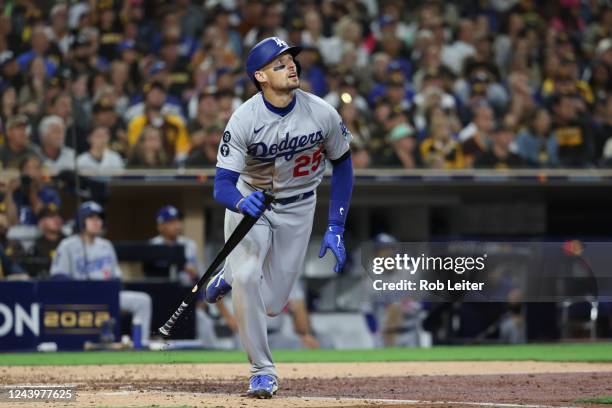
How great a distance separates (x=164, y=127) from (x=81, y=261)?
2500 millimetres

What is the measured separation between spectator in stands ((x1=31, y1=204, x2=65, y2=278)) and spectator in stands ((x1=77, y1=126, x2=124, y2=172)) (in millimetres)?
1145

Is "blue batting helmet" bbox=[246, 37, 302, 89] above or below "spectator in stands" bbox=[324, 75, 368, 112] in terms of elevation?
below

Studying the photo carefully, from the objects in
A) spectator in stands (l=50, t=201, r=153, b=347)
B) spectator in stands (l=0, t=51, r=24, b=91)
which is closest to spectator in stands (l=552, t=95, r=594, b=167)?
spectator in stands (l=50, t=201, r=153, b=347)

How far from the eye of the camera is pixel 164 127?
14039 millimetres

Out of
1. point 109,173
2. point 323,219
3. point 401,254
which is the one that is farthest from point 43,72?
point 401,254

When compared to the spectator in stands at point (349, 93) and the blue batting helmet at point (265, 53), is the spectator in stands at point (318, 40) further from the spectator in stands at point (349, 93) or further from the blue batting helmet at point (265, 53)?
the blue batting helmet at point (265, 53)

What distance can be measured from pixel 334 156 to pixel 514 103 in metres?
8.93

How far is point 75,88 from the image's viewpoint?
14109 millimetres

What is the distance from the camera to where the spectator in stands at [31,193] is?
40.5 ft

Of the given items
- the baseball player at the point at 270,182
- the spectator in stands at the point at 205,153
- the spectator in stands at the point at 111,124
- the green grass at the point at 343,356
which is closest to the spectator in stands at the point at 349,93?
the spectator in stands at the point at 205,153

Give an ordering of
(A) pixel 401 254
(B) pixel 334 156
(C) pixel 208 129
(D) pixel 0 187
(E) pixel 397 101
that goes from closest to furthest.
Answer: (B) pixel 334 156
(A) pixel 401 254
(D) pixel 0 187
(C) pixel 208 129
(E) pixel 397 101

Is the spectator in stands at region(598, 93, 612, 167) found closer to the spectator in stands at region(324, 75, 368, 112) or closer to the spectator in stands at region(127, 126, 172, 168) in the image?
the spectator in stands at region(324, 75, 368, 112)

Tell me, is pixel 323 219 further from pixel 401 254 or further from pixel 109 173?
pixel 401 254

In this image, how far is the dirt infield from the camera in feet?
21.2
